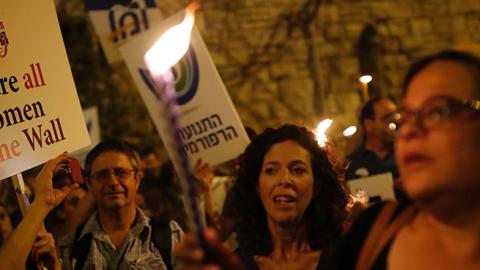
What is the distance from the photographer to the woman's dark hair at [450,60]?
1.62 m

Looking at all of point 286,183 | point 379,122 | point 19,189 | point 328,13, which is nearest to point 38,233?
point 19,189

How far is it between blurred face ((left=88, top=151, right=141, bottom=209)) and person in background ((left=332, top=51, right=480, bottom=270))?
6.31ft

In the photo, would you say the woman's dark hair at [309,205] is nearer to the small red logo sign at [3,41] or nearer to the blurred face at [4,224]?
the small red logo sign at [3,41]

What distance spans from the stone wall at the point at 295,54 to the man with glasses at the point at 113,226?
223 inches

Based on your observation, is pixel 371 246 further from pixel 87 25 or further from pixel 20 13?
pixel 87 25

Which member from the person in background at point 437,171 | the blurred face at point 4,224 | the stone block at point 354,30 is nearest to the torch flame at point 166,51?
the person in background at point 437,171

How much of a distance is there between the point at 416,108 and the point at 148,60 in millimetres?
592

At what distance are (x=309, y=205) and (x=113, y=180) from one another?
1.04 metres

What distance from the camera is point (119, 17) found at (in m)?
6.73

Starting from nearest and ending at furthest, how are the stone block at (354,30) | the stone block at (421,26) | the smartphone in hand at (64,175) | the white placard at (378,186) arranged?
the smartphone in hand at (64,175)
the white placard at (378,186)
the stone block at (354,30)
the stone block at (421,26)

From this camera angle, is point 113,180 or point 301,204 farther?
point 113,180

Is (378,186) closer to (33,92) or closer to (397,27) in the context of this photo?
(33,92)

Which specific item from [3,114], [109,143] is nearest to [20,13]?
[3,114]

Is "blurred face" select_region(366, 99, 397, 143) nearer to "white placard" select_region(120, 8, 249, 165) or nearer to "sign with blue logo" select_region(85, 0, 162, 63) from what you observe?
"white placard" select_region(120, 8, 249, 165)
